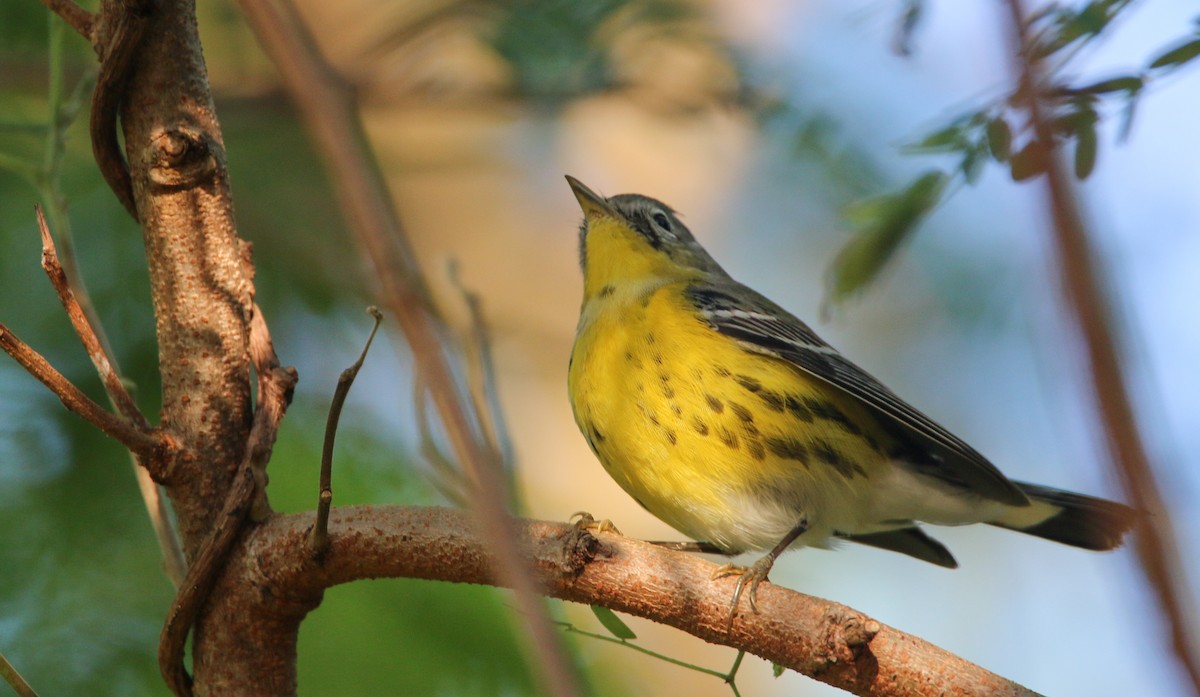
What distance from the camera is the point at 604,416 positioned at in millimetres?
3576

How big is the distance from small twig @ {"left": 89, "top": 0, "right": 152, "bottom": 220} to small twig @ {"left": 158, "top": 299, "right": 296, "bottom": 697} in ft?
1.86

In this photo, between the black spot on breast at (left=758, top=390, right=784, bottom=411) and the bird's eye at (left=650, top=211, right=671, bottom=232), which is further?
the bird's eye at (left=650, top=211, right=671, bottom=232)

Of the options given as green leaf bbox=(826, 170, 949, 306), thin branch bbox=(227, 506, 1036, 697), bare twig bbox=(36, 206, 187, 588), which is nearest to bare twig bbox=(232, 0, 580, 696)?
bare twig bbox=(36, 206, 187, 588)

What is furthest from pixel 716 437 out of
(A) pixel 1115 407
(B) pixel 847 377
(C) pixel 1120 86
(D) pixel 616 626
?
(A) pixel 1115 407

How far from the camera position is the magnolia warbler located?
3455 mm

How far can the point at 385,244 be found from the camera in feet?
2.93

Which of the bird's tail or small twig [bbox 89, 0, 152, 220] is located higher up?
small twig [bbox 89, 0, 152, 220]

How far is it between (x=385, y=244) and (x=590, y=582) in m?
1.41

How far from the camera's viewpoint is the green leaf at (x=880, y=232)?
286 centimetres

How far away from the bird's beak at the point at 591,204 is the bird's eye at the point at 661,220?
0.23 metres

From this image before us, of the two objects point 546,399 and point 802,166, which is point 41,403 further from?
point 546,399

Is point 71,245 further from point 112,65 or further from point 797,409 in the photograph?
point 797,409

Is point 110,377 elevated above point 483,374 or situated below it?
above

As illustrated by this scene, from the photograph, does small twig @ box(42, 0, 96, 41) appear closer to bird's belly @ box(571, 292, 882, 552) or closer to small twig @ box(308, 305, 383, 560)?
small twig @ box(308, 305, 383, 560)
